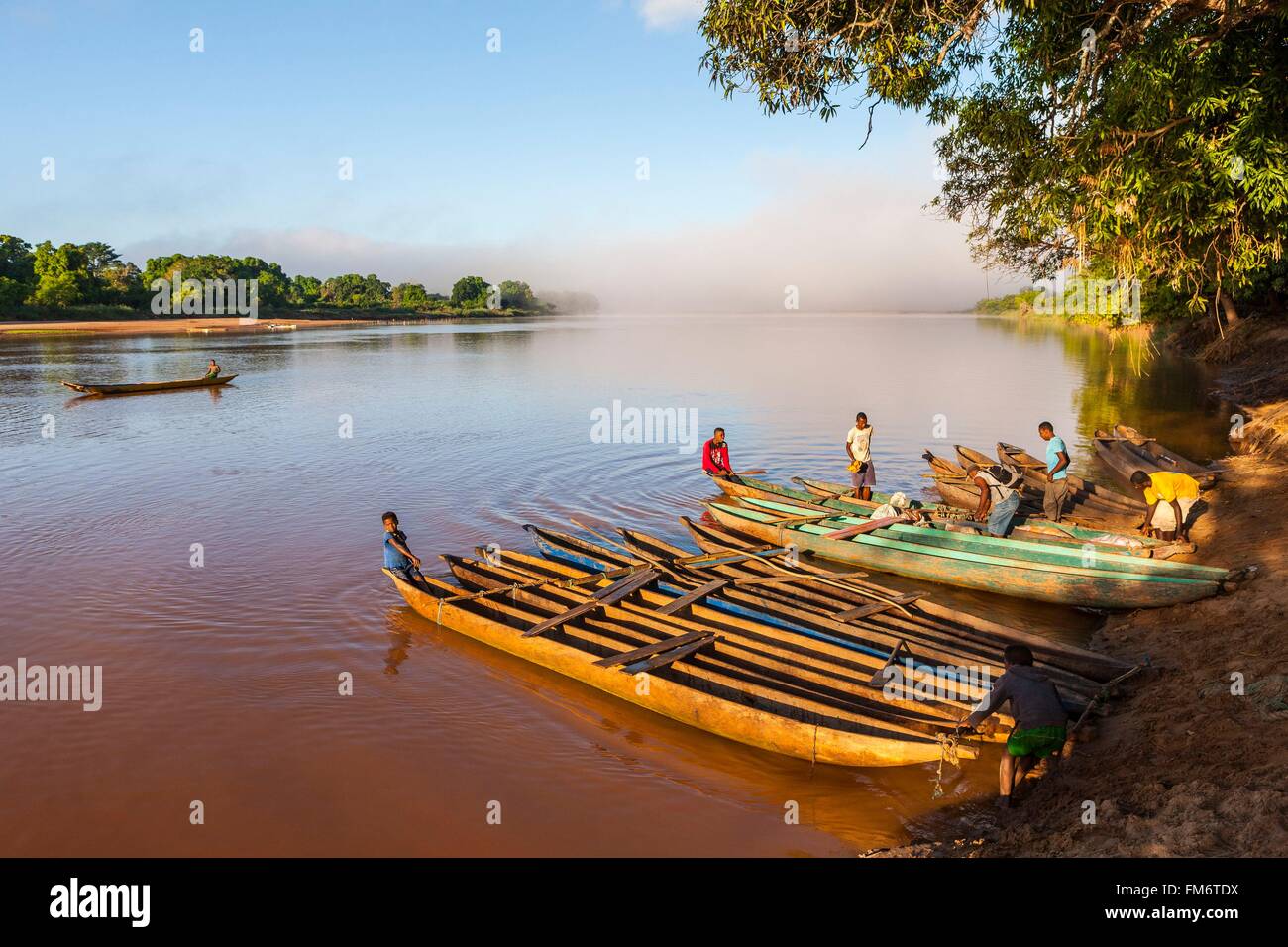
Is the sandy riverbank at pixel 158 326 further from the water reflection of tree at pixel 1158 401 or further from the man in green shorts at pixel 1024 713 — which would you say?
the man in green shorts at pixel 1024 713

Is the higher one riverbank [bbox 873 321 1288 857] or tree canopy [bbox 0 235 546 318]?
tree canopy [bbox 0 235 546 318]

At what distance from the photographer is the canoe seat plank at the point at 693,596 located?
29.1 feet

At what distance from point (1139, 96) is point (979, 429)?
16893mm

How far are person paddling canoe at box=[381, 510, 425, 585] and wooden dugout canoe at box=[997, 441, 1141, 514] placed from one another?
10993 mm

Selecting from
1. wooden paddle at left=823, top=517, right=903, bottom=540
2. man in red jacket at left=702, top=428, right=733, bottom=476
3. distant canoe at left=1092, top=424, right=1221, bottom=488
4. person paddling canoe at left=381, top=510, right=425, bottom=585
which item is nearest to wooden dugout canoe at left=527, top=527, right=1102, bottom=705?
wooden paddle at left=823, top=517, right=903, bottom=540

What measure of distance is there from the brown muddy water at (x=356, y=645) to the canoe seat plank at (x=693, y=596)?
4.32ft

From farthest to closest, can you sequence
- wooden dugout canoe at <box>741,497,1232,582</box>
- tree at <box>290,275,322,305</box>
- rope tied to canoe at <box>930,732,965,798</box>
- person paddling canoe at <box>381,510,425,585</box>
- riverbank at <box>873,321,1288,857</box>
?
tree at <box>290,275,322,305</box>, person paddling canoe at <box>381,510,425,585</box>, wooden dugout canoe at <box>741,497,1232,582</box>, rope tied to canoe at <box>930,732,965,798</box>, riverbank at <box>873,321,1288,857</box>

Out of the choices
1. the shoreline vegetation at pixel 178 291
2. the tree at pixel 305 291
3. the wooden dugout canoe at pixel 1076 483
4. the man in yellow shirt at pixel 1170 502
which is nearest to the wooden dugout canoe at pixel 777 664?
the man in yellow shirt at pixel 1170 502

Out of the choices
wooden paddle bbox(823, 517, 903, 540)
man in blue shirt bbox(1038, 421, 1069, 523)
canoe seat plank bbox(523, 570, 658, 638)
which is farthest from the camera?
man in blue shirt bbox(1038, 421, 1069, 523)

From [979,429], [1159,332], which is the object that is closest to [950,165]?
[979,429]

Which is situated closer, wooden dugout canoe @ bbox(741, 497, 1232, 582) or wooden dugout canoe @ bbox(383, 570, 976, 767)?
wooden dugout canoe @ bbox(383, 570, 976, 767)

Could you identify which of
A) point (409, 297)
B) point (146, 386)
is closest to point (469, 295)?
point (409, 297)

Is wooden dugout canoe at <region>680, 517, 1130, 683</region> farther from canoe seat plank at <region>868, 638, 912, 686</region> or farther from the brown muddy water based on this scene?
the brown muddy water

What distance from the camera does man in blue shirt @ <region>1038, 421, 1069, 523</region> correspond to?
1229cm
